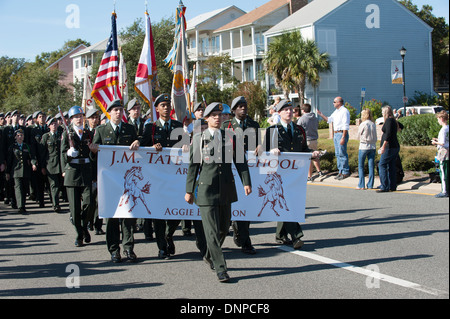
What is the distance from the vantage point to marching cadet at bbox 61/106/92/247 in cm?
931

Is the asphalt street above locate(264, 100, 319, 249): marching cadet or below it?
below

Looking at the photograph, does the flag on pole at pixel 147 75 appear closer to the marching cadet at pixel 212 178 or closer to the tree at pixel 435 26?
the marching cadet at pixel 212 178

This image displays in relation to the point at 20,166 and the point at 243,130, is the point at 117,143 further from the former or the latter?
the point at 20,166

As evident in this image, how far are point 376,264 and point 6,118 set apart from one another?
12.4 m

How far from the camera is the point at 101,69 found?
33.1 ft

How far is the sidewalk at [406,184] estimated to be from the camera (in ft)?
45.7

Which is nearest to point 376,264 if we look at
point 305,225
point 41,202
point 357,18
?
point 305,225

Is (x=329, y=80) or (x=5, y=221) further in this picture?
(x=329, y=80)

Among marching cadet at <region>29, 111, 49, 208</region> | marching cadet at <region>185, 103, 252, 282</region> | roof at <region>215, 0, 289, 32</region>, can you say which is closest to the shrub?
marching cadet at <region>29, 111, 49, 208</region>

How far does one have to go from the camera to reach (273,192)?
8789mm

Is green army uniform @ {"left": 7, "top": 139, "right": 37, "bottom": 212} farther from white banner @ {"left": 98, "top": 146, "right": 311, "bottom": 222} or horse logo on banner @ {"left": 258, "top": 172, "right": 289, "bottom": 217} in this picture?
horse logo on banner @ {"left": 258, "top": 172, "right": 289, "bottom": 217}
